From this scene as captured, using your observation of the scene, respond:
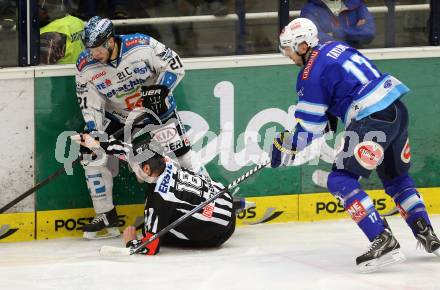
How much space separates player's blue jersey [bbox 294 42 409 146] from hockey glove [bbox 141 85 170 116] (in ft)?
3.80

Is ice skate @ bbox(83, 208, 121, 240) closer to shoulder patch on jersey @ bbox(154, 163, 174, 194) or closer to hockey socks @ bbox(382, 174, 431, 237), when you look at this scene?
shoulder patch on jersey @ bbox(154, 163, 174, 194)

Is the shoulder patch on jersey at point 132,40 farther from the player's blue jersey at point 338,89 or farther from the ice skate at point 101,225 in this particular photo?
the player's blue jersey at point 338,89

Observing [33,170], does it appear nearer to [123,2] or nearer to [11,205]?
[11,205]

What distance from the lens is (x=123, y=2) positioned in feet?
24.1

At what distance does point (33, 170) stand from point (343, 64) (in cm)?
216

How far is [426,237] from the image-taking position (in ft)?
21.4

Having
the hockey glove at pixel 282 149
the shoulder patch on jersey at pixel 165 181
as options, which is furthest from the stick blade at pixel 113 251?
the hockey glove at pixel 282 149

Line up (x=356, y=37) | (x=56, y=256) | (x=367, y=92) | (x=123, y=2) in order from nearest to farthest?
(x=367, y=92) → (x=56, y=256) → (x=123, y=2) → (x=356, y=37)

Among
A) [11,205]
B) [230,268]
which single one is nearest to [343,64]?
[230,268]

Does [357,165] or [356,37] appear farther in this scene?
[356,37]

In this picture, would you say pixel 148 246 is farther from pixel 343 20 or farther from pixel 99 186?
pixel 343 20

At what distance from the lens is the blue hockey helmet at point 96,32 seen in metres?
6.89

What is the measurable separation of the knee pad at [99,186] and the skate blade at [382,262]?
1.82 m

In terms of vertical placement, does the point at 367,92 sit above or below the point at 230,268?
above
